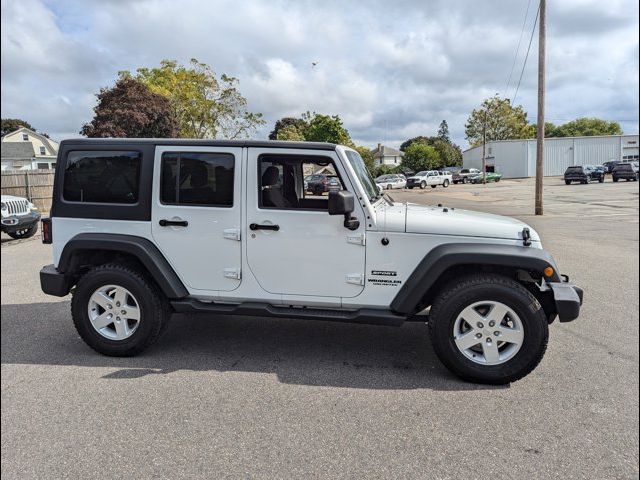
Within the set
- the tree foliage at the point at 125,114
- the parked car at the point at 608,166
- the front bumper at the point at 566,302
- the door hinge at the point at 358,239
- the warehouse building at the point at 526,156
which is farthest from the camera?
the warehouse building at the point at 526,156

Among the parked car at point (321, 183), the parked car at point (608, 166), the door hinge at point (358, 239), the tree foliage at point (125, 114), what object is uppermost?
the parked car at point (608, 166)

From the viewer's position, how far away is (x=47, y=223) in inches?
A: 156

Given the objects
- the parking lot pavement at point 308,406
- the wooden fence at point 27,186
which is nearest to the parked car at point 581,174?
the parking lot pavement at point 308,406

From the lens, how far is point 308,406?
3043mm

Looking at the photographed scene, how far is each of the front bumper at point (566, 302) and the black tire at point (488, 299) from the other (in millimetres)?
125

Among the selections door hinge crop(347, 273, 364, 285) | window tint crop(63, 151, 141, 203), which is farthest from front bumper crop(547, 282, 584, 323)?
window tint crop(63, 151, 141, 203)

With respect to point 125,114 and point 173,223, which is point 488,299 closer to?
point 173,223

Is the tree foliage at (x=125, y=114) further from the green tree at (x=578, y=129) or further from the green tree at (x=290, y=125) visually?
the green tree at (x=578, y=129)

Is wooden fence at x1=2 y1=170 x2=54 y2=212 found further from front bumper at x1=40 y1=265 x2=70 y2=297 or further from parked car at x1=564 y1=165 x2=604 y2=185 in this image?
parked car at x1=564 y1=165 x2=604 y2=185

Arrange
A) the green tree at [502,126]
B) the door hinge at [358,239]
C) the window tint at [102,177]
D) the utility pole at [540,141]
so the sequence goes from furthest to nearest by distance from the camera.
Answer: the utility pole at [540,141], the green tree at [502,126], the window tint at [102,177], the door hinge at [358,239]

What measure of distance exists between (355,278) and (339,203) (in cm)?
65

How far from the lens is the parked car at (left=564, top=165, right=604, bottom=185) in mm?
9772

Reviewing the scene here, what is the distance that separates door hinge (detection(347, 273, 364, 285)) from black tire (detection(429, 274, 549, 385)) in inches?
23.9

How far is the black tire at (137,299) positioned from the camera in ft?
12.4
